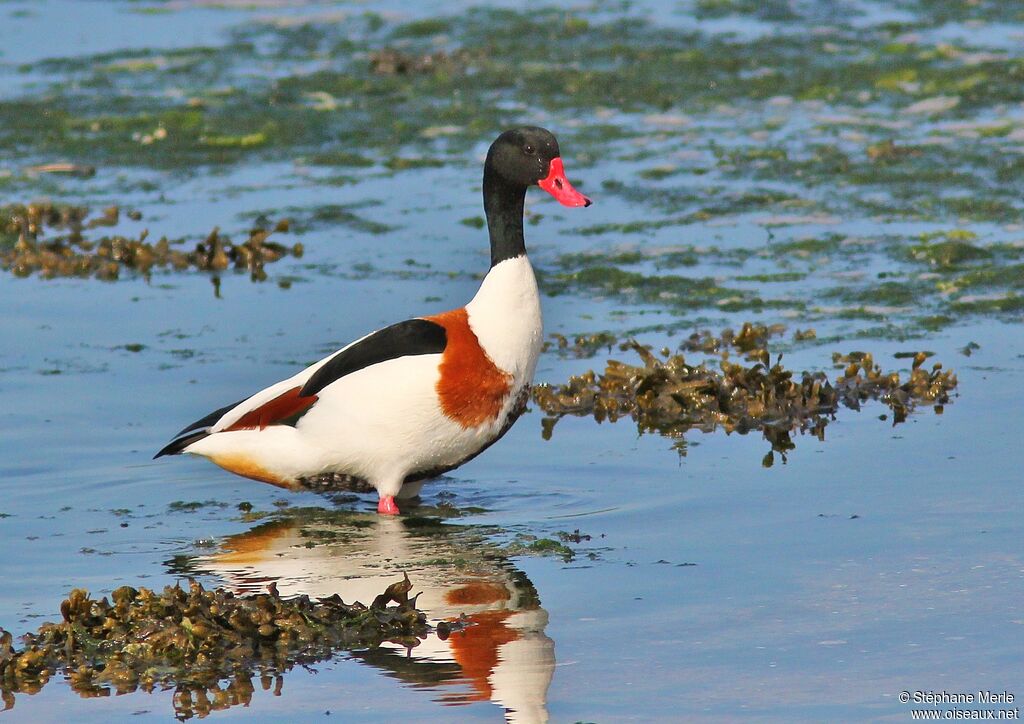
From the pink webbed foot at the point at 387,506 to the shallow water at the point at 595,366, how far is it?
0.45ft

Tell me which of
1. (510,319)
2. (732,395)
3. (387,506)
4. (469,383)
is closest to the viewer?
(469,383)

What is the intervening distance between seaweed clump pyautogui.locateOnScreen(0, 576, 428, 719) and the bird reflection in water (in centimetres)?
15

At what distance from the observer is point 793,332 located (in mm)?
10117

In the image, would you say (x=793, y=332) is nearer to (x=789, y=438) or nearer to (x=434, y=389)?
→ (x=789, y=438)

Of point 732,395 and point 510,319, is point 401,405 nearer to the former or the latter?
→ point 510,319

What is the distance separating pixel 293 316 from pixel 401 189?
2977 mm

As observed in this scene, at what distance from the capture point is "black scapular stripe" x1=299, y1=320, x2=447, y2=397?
7645mm

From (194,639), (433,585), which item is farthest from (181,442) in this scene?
(194,639)

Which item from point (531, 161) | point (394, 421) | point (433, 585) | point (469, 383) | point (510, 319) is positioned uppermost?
point (531, 161)

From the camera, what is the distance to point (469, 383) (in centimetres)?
754

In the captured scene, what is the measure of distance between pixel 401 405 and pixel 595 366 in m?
2.37

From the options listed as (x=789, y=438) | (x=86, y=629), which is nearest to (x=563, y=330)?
(x=789, y=438)

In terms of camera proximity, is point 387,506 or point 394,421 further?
point 387,506

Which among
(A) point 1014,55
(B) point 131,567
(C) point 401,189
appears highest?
(A) point 1014,55
